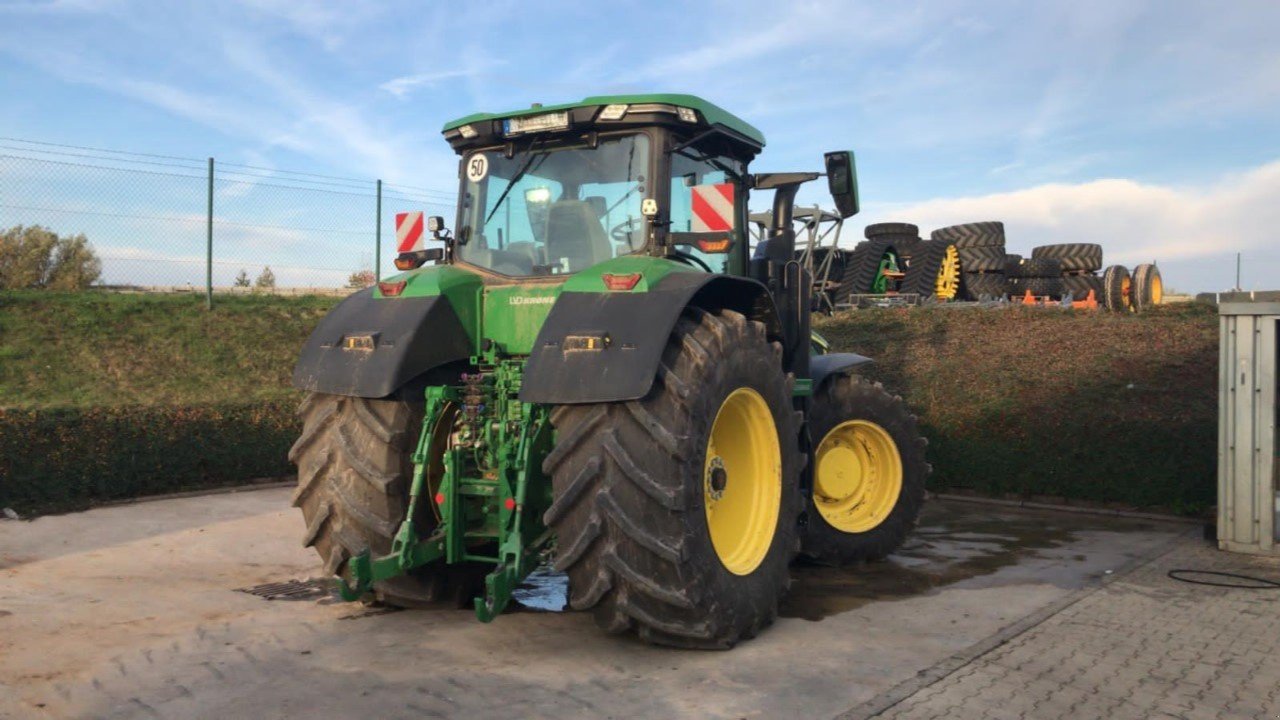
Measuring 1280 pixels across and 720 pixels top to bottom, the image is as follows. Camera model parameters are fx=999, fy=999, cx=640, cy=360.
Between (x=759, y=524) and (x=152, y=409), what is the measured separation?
21.2 ft

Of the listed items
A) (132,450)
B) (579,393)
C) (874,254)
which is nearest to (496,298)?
(579,393)

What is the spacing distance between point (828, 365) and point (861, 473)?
3.11 feet

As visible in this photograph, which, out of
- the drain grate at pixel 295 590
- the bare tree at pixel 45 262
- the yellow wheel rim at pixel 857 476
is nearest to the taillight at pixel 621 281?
the drain grate at pixel 295 590

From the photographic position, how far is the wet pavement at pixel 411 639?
417cm

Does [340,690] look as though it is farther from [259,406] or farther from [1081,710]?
[259,406]

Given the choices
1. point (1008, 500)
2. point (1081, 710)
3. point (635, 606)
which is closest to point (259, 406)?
point (635, 606)

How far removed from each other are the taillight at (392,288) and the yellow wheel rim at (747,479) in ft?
6.31

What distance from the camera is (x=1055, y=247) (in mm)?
20859

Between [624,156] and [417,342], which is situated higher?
[624,156]

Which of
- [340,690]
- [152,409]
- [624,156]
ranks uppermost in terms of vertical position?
[624,156]

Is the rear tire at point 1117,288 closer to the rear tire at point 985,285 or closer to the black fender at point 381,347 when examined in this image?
the rear tire at point 985,285

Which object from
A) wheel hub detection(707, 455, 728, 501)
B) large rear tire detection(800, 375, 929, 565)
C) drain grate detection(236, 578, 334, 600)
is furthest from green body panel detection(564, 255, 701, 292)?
drain grate detection(236, 578, 334, 600)

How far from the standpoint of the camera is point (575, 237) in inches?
224

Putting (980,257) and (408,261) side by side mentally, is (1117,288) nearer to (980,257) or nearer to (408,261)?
(980,257)
